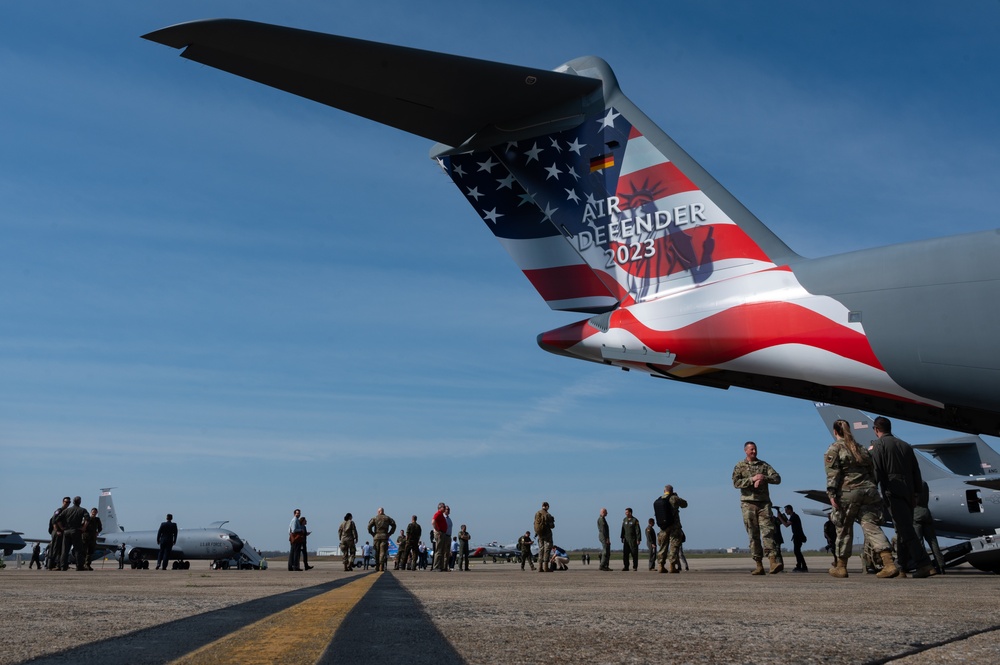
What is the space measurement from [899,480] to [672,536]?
5.36 metres

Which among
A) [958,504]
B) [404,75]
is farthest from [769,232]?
[958,504]

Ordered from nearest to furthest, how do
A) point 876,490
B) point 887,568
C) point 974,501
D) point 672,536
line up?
1. point 887,568
2. point 876,490
3. point 672,536
4. point 974,501

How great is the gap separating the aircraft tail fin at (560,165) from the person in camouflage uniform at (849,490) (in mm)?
2104

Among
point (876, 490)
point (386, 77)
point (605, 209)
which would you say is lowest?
point (876, 490)

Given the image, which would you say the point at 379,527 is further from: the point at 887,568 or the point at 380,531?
the point at 887,568

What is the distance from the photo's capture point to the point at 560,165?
8.00 m

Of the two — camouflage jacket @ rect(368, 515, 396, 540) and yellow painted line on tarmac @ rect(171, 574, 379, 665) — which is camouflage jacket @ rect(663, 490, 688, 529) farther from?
yellow painted line on tarmac @ rect(171, 574, 379, 665)

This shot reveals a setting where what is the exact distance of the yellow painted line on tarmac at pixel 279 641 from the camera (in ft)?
7.99

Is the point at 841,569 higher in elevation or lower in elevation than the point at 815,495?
lower

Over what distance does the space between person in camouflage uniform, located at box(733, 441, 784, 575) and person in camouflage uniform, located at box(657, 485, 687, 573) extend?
277 centimetres

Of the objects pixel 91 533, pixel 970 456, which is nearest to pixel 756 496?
pixel 970 456

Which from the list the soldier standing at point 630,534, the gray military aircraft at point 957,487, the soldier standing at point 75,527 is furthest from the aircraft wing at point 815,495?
the soldier standing at point 75,527

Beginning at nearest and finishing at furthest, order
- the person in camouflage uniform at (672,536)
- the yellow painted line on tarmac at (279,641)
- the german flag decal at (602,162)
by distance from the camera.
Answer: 1. the yellow painted line on tarmac at (279,641)
2. the german flag decal at (602,162)
3. the person in camouflage uniform at (672,536)

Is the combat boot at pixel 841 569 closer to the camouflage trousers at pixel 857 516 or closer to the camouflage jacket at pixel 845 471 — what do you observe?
the camouflage trousers at pixel 857 516
